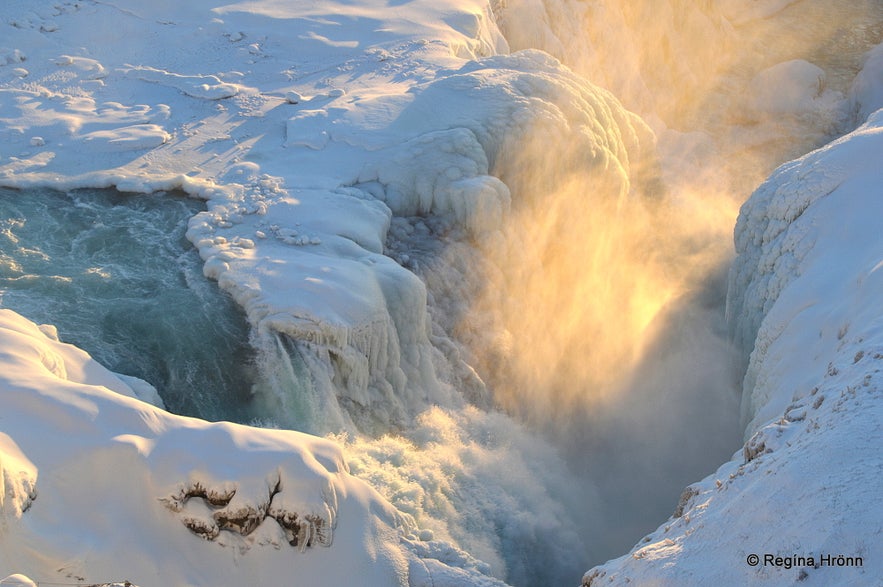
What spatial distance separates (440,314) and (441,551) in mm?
4199

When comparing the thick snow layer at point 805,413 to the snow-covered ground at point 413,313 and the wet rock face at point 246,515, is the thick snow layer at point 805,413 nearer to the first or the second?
the snow-covered ground at point 413,313

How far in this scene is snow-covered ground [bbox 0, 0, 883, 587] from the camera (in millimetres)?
5207

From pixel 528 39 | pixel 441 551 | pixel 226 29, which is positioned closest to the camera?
pixel 441 551

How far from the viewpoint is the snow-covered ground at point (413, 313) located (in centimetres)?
521

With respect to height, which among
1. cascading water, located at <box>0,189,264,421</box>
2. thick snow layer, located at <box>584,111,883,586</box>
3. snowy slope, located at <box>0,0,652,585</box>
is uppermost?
thick snow layer, located at <box>584,111,883,586</box>

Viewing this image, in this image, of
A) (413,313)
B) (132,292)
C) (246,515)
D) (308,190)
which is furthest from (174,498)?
(308,190)

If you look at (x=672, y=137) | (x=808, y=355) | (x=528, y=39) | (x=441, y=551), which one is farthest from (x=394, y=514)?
(x=672, y=137)

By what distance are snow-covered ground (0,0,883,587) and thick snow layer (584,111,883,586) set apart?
0.02 m

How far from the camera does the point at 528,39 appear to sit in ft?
54.5

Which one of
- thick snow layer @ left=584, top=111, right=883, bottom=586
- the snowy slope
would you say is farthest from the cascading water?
thick snow layer @ left=584, top=111, right=883, bottom=586

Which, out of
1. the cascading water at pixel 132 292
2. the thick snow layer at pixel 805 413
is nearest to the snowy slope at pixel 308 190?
the cascading water at pixel 132 292

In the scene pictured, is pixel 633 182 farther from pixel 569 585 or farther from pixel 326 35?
pixel 569 585

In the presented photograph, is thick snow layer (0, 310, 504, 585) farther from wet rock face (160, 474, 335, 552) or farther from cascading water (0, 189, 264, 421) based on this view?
cascading water (0, 189, 264, 421)

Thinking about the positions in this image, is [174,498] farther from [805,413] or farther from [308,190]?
[308,190]
